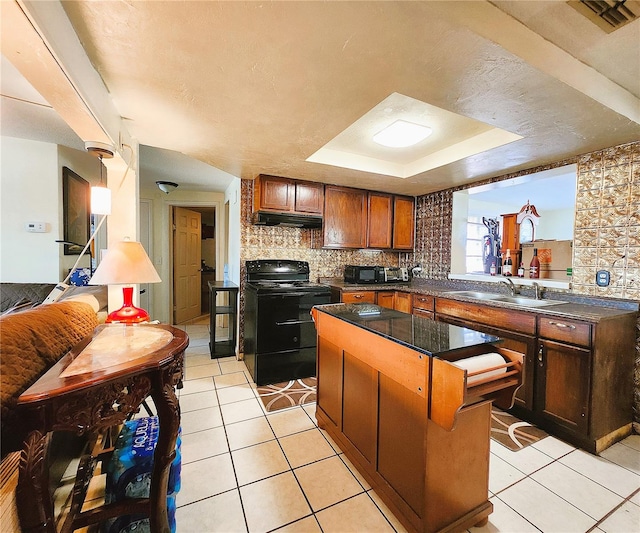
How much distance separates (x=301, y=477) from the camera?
159 cm

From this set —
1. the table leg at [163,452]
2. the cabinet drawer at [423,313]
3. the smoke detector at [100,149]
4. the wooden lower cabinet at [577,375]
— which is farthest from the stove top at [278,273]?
the table leg at [163,452]

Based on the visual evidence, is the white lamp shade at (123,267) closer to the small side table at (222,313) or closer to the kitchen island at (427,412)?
the kitchen island at (427,412)

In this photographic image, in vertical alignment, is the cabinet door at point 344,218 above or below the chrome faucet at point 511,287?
above

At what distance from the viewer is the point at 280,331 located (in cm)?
284

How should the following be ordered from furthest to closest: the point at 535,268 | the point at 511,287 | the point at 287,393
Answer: the point at 535,268 < the point at 511,287 < the point at 287,393

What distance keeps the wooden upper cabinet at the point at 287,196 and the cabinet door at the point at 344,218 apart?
0.46 feet

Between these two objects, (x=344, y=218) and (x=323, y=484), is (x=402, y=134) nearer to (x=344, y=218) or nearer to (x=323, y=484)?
(x=344, y=218)

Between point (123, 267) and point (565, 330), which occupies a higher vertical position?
point (123, 267)

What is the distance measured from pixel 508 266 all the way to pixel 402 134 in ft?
7.25

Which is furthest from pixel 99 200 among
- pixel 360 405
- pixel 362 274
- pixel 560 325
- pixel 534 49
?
pixel 560 325

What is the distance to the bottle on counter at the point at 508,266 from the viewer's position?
3324mm

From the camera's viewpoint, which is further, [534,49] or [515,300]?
[515,300]

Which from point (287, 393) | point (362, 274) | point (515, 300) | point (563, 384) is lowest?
point (287, 393)

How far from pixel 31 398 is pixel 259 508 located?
1202 mm
